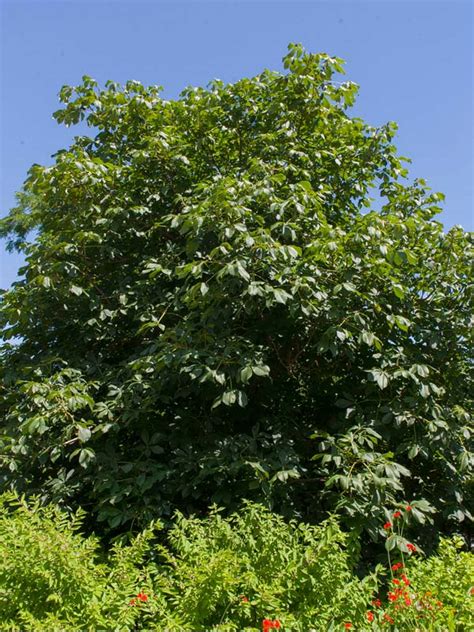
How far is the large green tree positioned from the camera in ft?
10.7

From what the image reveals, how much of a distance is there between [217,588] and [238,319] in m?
1.79

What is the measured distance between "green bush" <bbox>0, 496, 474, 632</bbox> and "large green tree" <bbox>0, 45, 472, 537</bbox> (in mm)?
391

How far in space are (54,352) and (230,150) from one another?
84.5 inches

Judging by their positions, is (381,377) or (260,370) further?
(381,377)

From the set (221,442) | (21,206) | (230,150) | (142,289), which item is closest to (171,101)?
(230,150)

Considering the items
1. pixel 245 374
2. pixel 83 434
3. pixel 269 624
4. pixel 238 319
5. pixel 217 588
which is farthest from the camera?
pixel 238 319

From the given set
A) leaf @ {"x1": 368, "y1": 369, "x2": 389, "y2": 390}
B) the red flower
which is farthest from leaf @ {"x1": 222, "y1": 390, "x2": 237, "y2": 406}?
the red flower

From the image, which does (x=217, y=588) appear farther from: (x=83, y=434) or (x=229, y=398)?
(x=83, y=434)

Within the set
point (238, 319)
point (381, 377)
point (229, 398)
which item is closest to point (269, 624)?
point (229, 398)

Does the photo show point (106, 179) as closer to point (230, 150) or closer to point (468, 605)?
point (230, 150)

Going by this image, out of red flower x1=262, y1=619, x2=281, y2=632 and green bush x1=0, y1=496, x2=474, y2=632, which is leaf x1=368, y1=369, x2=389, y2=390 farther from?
red flower x1=262, y1=619, x2=281, y2=632

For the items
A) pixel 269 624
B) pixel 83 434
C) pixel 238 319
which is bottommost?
pixel 269 624

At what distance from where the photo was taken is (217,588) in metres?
2.44

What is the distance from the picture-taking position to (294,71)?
14.5 feet
